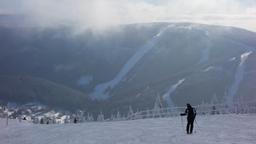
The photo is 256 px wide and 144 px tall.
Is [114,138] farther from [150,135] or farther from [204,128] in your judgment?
[204,128]

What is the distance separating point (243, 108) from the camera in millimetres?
54219

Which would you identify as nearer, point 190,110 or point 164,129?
point 190,110

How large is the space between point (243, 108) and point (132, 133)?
20396mm

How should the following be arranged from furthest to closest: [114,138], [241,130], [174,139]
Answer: [241,130] < [114,138] < [174,139]

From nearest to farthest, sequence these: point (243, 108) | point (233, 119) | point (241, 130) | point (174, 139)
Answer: point (174, 139) → point (241, 130) → point (233, 119) → point (243, 108)

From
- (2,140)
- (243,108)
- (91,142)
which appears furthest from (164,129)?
(243,108)

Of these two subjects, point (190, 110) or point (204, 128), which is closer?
point (190, 110)

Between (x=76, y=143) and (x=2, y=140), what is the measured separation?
29.0 ft

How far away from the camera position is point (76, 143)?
3209 cm

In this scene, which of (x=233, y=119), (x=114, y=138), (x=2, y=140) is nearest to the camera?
(x=114, y=138)

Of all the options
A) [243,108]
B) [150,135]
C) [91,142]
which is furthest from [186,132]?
[243,108]

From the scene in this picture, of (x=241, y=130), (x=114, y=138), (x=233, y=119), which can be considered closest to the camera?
(x=114, y=138)

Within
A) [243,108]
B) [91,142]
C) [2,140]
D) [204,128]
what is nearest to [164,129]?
[204,128]

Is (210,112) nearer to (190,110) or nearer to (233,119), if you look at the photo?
(233,119)
